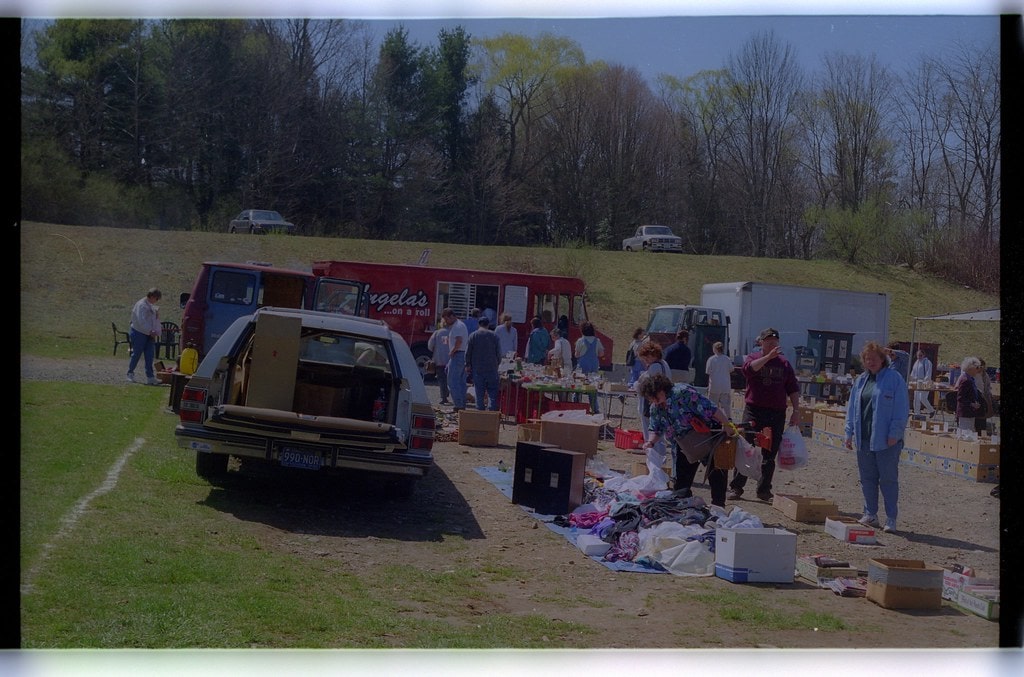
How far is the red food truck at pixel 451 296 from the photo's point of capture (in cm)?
2098

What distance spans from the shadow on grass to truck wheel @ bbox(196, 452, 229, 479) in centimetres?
13

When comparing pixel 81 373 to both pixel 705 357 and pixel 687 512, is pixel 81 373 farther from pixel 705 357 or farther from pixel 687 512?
pixel 705 357

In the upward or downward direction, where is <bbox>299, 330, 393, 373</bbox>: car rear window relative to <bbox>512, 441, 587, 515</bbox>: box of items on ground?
upward

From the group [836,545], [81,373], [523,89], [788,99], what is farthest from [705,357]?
[836,545]

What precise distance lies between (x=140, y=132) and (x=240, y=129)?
14.4 ft

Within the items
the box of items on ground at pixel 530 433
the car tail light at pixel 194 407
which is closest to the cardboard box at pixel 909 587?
the car tail light at pixel 194 407

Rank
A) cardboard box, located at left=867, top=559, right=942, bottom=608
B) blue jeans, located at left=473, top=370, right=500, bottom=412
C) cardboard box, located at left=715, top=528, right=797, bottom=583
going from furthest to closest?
blue jeans, located at left=473, top=370, right=500, bottom=412 < cardboard box, located at left=715, top=528, right=797, bottom=583 < cardboard box, located at left=867, top=559, right=942, bottom=608

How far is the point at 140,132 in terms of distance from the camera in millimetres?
29922

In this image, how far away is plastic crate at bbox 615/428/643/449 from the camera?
12.3 metres

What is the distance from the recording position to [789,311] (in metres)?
26.5

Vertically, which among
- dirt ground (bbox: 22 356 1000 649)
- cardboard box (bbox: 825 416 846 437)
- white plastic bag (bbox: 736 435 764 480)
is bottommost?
dirt ground (bbox: 22 356 1000 649)

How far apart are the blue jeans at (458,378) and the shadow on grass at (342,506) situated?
16.6ft

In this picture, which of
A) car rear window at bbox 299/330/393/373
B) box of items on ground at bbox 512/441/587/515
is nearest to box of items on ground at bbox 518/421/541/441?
car rear window at bbox 299/330/393/373

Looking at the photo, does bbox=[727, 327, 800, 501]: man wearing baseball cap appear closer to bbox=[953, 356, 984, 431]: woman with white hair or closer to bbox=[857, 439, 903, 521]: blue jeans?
bbox=[857, 439, 903, 521]: blue jeans
